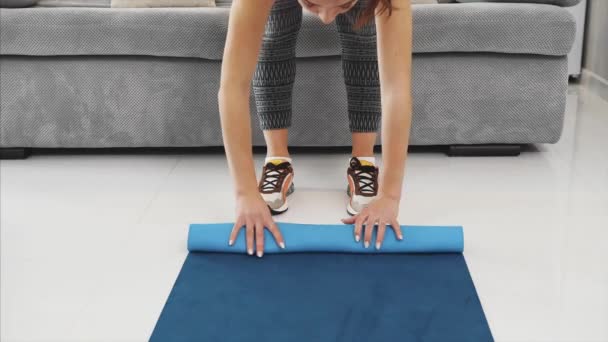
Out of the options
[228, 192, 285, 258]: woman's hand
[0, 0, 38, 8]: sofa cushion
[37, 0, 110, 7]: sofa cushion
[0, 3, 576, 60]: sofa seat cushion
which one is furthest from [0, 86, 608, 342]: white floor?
[37, 0, 110, 7]: sofa cushion

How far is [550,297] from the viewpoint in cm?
126

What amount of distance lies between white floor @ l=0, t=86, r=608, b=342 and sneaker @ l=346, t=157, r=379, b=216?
0.15 ft

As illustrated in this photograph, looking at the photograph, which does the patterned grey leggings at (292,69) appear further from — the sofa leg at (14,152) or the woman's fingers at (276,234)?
the sofa leg at (14,152)

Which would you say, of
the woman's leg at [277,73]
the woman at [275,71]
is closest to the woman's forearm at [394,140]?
the woman at [275,71]

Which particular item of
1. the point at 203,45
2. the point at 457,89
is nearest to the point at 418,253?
the point at 457,89

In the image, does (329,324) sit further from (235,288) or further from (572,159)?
(572,159)

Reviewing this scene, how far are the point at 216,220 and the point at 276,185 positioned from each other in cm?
17

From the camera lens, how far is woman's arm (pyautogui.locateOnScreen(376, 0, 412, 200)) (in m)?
1.34

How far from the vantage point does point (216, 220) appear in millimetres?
1624

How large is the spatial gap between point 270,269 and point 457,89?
94 cm

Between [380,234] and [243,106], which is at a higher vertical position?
[243,106]

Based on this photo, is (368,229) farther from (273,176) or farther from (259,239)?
(273,176)

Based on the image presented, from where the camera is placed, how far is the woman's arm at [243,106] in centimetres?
134

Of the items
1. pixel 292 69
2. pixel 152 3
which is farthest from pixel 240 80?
pixel 152 3
